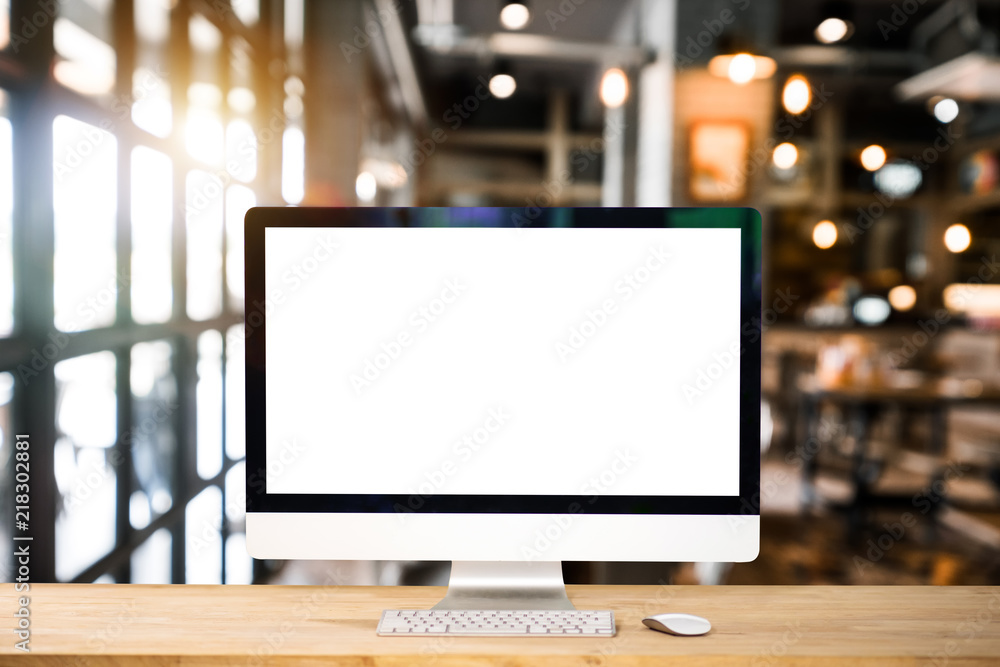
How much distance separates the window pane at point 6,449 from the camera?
57.1 inches

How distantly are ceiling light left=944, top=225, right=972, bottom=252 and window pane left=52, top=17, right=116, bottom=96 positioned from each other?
7876mm

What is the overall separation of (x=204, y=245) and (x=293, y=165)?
1.27m

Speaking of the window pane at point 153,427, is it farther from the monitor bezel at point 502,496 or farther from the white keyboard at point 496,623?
the white keyboard at point 496,623

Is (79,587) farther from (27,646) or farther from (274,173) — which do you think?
(274,173)

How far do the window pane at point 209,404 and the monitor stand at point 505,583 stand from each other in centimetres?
190

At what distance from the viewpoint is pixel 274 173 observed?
3561mm

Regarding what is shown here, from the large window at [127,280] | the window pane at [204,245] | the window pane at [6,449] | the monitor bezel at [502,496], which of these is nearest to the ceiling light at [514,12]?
the large window at [127,280]

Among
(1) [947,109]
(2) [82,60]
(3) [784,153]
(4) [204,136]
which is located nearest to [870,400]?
(3) [784,153]

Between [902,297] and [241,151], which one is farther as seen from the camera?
[902,297]

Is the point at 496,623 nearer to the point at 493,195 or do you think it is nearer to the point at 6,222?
the point at 6,222

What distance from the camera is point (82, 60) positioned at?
5.90 feet

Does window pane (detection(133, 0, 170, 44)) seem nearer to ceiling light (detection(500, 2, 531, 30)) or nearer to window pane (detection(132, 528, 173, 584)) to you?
window pane (detection(132, 528, 173, 584))

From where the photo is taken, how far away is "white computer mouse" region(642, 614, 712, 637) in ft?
3.05

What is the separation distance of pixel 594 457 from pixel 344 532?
0.34 meters
